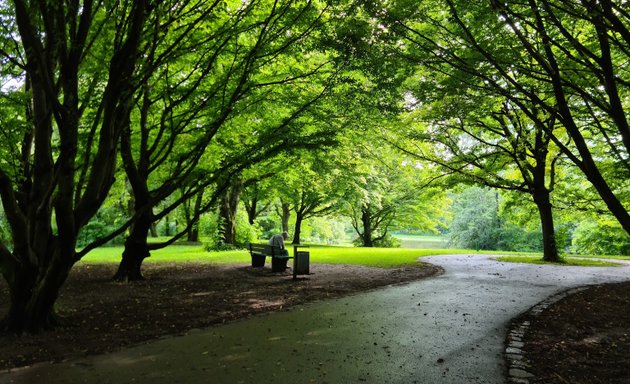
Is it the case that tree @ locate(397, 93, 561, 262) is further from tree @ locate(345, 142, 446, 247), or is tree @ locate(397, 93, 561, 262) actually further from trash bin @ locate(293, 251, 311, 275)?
trash bin @ locate(293, 251, 311, 275)

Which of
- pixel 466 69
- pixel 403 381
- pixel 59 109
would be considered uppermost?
pixel 466 69

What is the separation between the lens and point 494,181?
19547mm

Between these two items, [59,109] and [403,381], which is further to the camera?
[59,109]

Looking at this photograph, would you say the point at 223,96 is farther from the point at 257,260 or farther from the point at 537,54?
the point at 257,260

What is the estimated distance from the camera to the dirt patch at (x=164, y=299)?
18.8 feet

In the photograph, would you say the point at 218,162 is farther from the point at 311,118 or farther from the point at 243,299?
the point at 243,299

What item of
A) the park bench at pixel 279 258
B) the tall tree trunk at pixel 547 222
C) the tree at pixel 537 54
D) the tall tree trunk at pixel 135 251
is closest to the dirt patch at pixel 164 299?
the park bench at pixel 279 258

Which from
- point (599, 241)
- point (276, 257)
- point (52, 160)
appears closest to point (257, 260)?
point (276, 257)

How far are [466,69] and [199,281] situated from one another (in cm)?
845

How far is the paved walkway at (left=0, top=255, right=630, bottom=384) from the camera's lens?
4562 millimetres

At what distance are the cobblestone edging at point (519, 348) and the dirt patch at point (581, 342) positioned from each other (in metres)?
0.07

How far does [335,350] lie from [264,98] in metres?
6.80

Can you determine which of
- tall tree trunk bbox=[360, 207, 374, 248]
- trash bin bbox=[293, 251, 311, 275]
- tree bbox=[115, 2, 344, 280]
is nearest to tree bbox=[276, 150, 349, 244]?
tall tree trunk bbox=[360, 207, 374, 248]

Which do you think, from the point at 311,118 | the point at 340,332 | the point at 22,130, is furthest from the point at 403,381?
the point at 311,118
